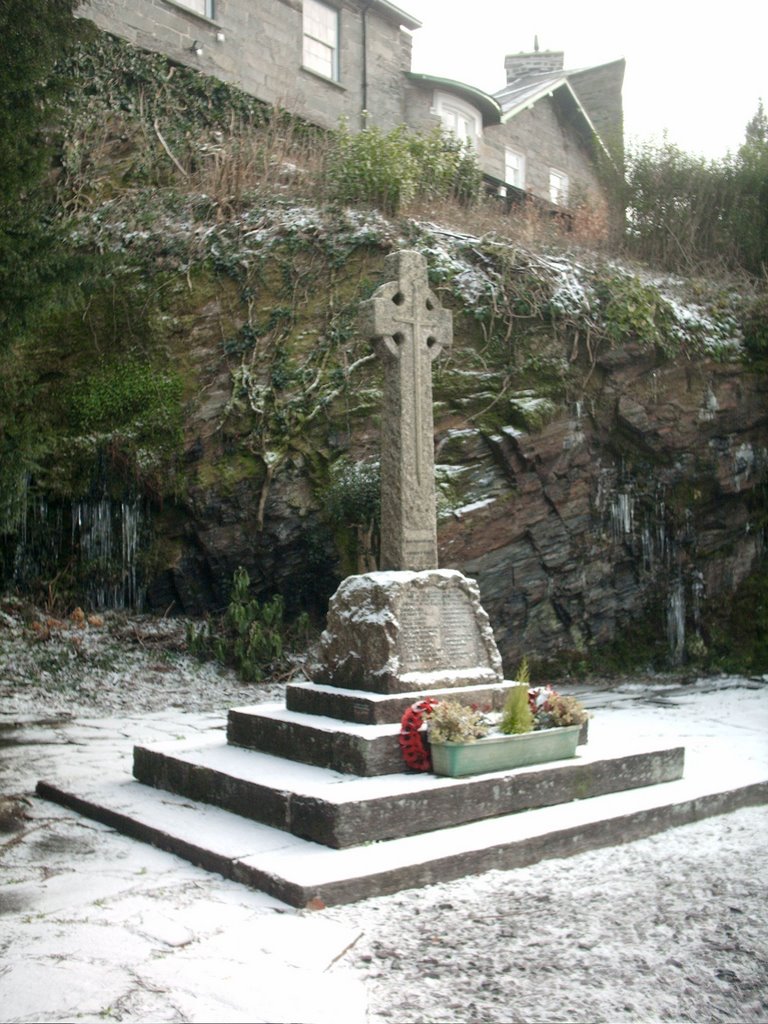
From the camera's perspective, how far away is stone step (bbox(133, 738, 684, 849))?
4.59 metres

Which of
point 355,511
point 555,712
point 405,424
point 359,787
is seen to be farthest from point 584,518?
point 359,787

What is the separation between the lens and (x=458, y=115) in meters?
20.7

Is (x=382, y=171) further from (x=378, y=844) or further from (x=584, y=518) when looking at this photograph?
(x=378, y=844)

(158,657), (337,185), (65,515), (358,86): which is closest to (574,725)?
(158,657)

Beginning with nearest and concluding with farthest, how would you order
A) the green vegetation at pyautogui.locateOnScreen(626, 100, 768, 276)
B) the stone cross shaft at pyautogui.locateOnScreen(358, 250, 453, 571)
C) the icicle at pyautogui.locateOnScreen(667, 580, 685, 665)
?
the stone cross shaft at pyautogui.locateOnScreen(358, 250, 453, 571)
the icicle at pyautogui.locateOnScreen(667, 580, 685, 665)
the green vegetation at pyautogui.locateOnScreen(626, 100, 768, 276)

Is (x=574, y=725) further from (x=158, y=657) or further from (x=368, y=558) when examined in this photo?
(x=158, y=657)

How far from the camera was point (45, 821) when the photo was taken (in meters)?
5.22

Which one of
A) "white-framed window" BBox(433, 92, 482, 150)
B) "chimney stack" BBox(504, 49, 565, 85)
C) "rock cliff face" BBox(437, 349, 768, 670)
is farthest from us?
"chimney stack" BBox(504, 49, 565, 85)

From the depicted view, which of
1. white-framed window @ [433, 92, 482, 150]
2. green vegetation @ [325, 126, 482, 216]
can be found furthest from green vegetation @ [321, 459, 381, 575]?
white-framed window @ [433, 92, 482, 150]

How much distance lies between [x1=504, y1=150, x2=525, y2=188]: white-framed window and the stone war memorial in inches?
676

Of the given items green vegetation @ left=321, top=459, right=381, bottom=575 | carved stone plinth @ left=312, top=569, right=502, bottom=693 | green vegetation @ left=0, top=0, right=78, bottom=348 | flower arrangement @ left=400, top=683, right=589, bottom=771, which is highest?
green vegetation @ left=0, top=0, right=78, bottom=348

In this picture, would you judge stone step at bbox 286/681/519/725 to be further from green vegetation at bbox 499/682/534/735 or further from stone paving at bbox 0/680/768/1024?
stone paving at bbox 0/680/768/1024

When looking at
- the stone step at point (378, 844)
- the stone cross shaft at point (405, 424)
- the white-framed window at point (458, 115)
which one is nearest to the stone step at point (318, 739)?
the stone step at point (378, 844)

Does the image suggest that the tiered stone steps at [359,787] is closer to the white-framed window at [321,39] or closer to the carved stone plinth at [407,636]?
the carved stone plinth at [407,636]
